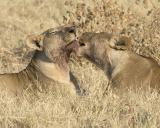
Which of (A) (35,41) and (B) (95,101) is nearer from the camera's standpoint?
(B) (95,101)

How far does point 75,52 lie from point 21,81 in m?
0.76

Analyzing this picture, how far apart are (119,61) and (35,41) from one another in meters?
1.09

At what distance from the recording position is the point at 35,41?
28.2 ft

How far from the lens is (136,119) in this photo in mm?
6648

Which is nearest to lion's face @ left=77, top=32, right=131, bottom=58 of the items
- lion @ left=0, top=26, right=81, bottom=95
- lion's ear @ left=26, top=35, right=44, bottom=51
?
lion @ left=0, top=26, right=81, bottom=95

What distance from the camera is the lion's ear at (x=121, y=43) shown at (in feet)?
26.5

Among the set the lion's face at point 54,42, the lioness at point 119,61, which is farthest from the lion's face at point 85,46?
the lion's face at point 54,42

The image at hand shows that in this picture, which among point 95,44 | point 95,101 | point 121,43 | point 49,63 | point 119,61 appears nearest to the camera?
point 95,101

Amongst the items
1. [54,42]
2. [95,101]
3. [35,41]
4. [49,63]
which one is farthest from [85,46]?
[95,101]

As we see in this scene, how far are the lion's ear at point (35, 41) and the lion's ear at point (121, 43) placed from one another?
2.92ft

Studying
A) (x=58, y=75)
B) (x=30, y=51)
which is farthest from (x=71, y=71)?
(x=30, y=51)

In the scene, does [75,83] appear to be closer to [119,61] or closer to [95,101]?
[119,61]

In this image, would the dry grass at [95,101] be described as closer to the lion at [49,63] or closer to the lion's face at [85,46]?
the lion at [49,63]

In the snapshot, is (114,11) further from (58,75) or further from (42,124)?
(42,124)
